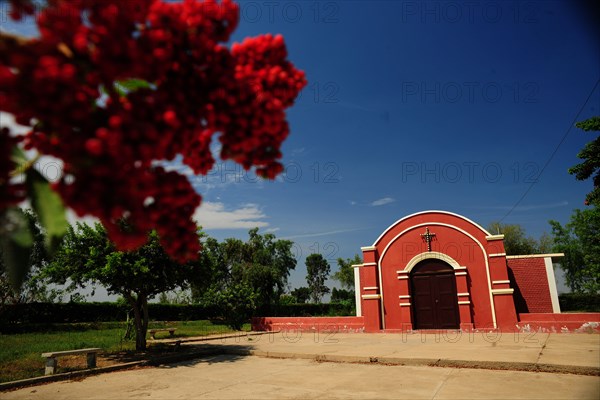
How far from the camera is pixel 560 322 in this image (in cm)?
1650

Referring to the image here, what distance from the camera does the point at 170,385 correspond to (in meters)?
8.27

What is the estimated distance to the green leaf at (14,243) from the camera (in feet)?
3.46

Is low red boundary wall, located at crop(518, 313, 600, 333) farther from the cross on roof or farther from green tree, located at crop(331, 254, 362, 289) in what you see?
green tree, located at crop(331, 254, 362, 289)

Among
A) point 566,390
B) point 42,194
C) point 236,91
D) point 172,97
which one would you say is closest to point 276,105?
point 236,91

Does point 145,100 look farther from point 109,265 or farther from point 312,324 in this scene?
point 312,324

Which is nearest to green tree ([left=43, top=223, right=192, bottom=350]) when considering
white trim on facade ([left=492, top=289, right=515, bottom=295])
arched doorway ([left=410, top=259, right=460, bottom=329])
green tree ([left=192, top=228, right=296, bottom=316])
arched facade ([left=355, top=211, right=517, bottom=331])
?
arched facade ([left=355, top=211, right=517, bottom=331])

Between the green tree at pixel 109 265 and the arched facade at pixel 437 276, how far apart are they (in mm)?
11683

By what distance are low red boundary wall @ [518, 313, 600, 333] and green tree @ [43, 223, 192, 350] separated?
1528 cm

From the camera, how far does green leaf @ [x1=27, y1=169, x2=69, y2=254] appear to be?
1102 millimetres

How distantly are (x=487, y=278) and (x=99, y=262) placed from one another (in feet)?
56.3

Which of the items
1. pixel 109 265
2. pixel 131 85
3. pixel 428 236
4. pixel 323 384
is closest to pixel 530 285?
pixel 428 236

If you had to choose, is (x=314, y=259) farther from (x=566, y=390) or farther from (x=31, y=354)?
(x=566, y=390)

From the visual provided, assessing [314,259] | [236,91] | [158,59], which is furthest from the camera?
[314,259]

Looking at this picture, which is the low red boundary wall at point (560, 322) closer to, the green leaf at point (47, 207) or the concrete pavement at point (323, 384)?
the concrete pavement at point (323, 384)
